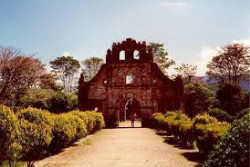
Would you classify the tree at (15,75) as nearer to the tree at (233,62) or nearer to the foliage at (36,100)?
the foliage at (36,100)

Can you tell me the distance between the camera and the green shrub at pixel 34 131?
12555 mm

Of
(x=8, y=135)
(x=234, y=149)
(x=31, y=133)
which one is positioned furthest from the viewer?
(x=31, y=133)

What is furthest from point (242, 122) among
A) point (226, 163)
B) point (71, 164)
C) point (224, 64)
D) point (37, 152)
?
point (224, 64)

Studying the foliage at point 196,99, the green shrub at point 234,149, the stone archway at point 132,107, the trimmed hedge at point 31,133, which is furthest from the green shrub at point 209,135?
the stone archway at point 132,107

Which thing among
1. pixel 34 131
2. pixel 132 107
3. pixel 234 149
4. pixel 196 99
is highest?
pixel 196 99

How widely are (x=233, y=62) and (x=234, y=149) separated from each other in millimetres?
54244

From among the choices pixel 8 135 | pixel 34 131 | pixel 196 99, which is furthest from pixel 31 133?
Answer: pixel 196 99

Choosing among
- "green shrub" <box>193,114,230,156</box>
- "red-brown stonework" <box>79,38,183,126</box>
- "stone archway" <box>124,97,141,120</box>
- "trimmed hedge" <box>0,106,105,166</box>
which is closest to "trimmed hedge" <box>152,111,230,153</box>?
"green shrub" <box>193,114,230,156</box>

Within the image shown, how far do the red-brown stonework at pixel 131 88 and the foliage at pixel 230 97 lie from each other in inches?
203

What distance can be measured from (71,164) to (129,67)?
31373mm

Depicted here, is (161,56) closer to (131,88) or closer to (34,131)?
(131,88)

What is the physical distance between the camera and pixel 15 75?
3994 centimetres

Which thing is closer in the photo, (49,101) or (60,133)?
(60,133)

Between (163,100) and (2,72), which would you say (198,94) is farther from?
(2,72)
